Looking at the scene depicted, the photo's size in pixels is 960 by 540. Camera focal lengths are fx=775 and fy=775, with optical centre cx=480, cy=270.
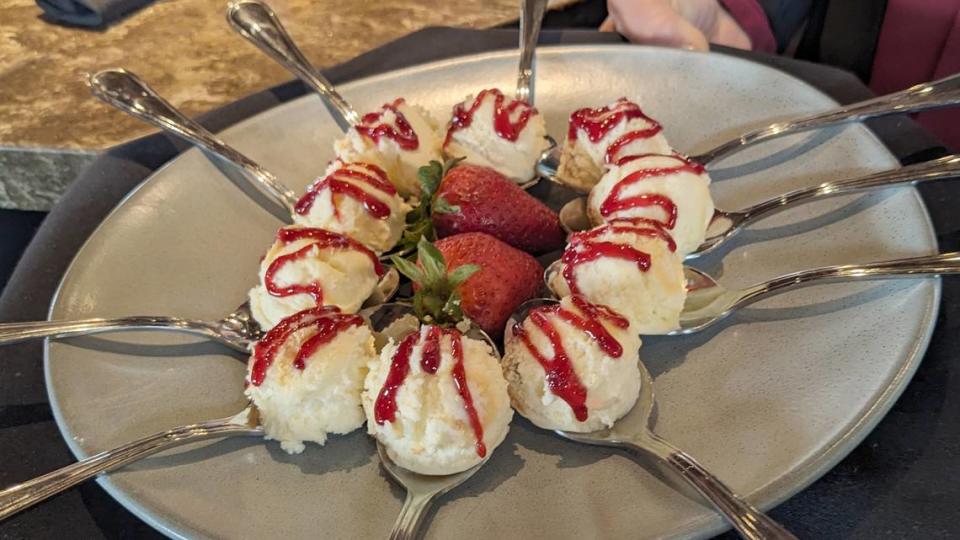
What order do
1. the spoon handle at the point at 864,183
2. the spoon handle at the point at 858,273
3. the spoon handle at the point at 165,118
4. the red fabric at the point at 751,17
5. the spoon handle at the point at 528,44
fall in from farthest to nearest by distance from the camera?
the red fabric at the point at 751,17, the spoon handle at the point at 528,44, the spoon handle at the point at 165,118, the spoon handle at the point at 864,183, the spoon handle at the point at 858,273

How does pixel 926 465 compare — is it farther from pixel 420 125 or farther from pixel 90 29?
pixel 90 29

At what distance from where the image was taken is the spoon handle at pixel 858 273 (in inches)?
35.1

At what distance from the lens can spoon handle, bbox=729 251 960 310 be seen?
2.92ft

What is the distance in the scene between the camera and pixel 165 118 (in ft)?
4.34

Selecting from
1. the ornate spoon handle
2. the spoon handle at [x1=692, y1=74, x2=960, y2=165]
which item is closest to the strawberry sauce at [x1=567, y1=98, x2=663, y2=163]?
the spoon handle at [x1=692, y1=74, x2=960, y2=165]

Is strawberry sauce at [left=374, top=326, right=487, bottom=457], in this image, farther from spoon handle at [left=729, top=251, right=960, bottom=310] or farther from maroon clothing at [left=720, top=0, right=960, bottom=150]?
maroon clothing at [left=720, top=0, right=960, bottom=150]

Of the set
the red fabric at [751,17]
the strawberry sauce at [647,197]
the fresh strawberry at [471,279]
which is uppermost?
the red fabric at [751,17]

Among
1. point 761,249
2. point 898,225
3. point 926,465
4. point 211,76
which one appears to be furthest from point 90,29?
point 926,465

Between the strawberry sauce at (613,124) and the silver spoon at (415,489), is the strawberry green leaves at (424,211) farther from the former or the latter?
the silver spoon at (415,489)

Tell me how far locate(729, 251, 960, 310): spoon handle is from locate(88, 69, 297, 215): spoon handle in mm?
721

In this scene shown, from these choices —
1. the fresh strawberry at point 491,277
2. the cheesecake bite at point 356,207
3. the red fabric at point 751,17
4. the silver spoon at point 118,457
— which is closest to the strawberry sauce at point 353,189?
the cheesecake bite at point 356,207

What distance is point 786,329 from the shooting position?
92 cm

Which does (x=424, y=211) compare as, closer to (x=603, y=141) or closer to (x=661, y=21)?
(x=603, y=141)

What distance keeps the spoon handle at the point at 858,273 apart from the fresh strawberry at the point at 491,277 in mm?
258
